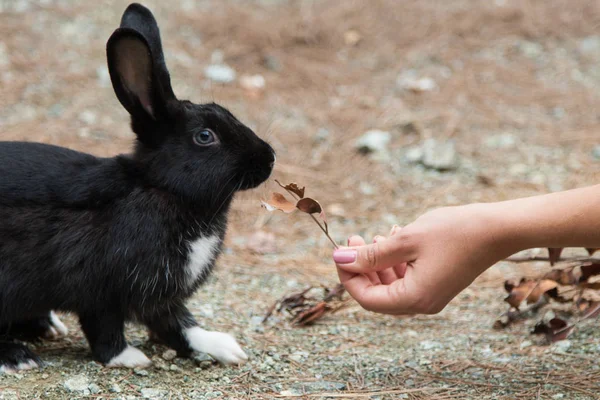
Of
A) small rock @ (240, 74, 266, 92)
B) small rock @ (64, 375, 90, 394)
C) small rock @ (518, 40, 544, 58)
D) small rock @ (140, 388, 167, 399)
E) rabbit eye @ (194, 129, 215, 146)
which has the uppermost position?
small rock @ (518, 40, 544, 58)

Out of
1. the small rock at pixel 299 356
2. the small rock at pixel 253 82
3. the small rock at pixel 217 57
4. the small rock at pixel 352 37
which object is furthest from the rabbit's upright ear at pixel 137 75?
the small rock at pixel 352 37

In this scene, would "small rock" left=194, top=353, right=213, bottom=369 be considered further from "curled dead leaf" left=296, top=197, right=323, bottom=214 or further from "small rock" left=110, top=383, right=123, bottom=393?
"curled dead leaf" left=296, top=197, right=323, bottom=214

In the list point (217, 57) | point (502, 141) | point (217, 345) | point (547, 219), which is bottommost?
point (217, 345)

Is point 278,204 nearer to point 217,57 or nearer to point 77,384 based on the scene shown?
point 77,384

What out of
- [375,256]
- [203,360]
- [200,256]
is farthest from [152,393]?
[375,256]

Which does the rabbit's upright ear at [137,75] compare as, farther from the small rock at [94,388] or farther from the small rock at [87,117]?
the small rock at [87,117]

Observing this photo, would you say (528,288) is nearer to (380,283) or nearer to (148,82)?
(380,283)

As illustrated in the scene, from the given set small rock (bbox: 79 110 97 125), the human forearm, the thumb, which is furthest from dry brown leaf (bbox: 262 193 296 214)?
small rock (bbox: 79 110 97 125)
